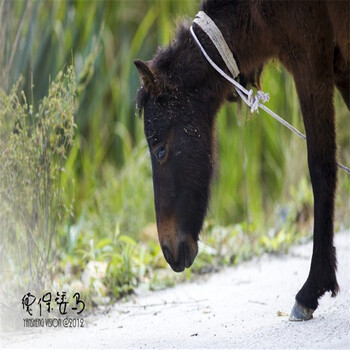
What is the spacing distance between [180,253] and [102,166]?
13.7 ft

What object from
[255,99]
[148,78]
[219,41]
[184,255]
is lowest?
[184,255]

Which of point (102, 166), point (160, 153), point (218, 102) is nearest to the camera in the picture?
point (160, 153)

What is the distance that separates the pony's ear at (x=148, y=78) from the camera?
11.1 feet

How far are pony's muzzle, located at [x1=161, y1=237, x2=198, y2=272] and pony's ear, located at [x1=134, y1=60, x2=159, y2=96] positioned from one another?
2.34 ft

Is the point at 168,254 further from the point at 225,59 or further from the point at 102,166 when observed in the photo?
the point at 102,166

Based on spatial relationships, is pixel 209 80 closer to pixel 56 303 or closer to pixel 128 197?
pixel 56 303

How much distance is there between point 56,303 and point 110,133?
3951 millimetres

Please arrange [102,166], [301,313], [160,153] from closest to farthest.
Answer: [301,313] → [160,153] → [102,166]

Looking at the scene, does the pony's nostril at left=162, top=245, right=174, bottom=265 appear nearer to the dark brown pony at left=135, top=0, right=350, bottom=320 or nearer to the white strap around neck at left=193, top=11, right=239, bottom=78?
the dark brown pony at left=135, top=0, right=350, bottom=320

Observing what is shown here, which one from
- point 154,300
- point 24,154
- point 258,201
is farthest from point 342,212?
point 24,154

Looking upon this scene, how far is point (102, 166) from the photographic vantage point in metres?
7.55

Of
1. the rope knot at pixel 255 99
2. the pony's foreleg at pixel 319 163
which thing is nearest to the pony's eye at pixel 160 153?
the rope knot at pixel 255 99

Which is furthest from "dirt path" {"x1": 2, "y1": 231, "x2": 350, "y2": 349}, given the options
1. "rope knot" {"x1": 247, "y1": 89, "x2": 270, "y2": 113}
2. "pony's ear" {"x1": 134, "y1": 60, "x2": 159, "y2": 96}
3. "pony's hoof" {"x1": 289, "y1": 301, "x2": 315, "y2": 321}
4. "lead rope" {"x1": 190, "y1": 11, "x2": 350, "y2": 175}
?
"pony's ear" {"x1": 134, "y1": 60, "x2": 159, "y2": 96}

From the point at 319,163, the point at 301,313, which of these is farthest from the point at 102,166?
the point at 301,313
